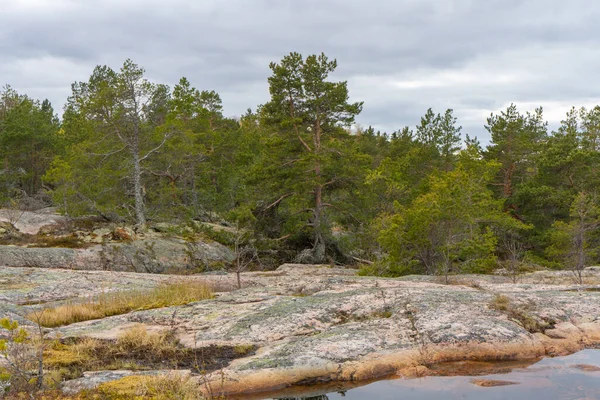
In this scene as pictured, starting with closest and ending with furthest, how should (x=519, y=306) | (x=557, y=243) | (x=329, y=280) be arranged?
(x=519, y=306)
(x=329, y=280)
(x=557, y=243)

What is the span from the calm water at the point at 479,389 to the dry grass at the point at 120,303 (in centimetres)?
516

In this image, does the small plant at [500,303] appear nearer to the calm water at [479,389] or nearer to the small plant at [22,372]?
the calm water at [479,389]

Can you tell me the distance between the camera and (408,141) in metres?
40.3

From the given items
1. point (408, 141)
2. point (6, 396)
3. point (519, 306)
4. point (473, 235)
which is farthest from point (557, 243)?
point (6, 396)

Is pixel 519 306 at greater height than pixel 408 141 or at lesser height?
lesser

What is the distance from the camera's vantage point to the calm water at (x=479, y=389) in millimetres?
6609

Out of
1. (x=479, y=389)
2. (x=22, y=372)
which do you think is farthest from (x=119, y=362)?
(x=479, y=389)

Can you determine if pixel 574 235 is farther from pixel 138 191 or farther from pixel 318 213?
pixel 138 191

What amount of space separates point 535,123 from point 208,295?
3773 cm

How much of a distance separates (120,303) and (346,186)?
747 inches

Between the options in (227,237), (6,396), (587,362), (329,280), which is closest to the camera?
(6,396)

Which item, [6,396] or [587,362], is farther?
[587,362]

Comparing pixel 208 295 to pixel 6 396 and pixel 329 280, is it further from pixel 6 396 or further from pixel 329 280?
pixel 6 396

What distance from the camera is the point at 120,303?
10773 mm
